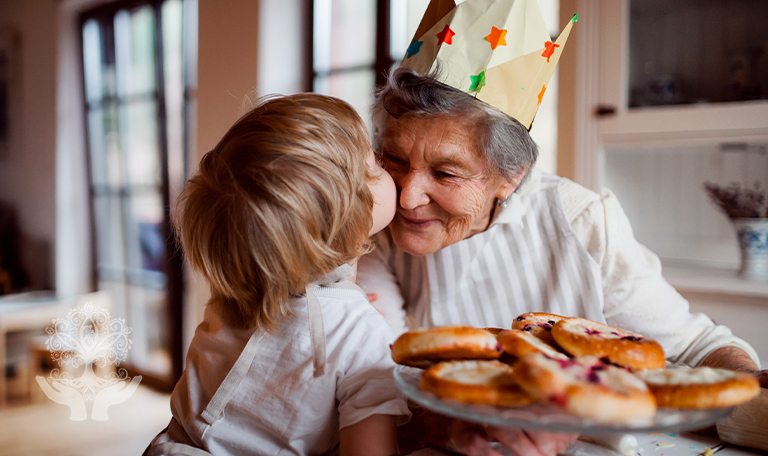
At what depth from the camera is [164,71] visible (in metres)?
4.03

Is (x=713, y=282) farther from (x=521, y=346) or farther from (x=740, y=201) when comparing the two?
(x=521, y=346)

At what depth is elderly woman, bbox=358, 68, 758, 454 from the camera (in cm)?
115

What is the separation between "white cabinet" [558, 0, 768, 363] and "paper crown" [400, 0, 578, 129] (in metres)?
0.93

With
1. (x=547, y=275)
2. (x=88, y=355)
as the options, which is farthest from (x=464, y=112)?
(x=88, y=355)

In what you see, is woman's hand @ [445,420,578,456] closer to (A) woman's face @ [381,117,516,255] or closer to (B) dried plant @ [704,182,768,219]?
(A) woman's face @ [381,117,516,255]

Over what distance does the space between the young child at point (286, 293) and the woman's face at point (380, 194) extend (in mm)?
62

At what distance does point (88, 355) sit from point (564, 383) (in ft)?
14.7

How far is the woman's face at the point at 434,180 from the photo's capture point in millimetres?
1135

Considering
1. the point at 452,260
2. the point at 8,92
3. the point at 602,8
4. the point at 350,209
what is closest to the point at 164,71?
the point at 8,92

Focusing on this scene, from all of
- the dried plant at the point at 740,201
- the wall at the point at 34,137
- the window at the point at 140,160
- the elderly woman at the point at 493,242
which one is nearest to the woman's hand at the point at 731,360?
the elderly woman at the point at 493,242

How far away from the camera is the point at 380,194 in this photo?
1.00 meters

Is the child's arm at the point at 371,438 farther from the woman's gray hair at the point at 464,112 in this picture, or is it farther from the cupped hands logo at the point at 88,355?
the cupped hands logo at the point at 88,355

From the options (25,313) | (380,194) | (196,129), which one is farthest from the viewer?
(25,313)

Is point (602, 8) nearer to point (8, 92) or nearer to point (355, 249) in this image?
point (355, 249)
